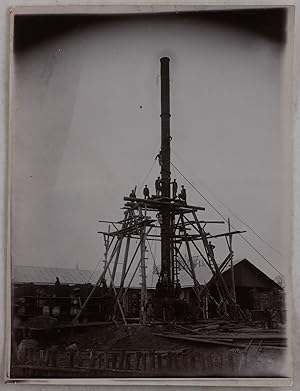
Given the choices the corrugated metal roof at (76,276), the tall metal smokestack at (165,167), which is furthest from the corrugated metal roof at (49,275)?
the tall metal smokestack at (165,167)

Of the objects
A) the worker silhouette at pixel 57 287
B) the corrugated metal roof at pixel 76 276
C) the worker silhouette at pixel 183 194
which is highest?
the worker silhouette at pixel 183 194

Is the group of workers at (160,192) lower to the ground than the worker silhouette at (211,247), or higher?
higher

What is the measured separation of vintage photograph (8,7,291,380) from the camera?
3.86ft

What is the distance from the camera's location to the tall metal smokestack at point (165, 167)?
1.19 m

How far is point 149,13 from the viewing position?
1219 mm

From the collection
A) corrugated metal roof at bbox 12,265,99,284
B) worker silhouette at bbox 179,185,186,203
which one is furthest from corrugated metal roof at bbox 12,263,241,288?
worker silhouette at bbox 179,185,186,203

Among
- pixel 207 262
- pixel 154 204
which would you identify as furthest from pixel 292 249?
pixel 154 204

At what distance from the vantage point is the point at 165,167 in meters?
1.21

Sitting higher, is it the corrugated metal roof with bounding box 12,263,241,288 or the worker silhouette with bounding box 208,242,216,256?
the worker silhouette with bounding box 208,242,216,256

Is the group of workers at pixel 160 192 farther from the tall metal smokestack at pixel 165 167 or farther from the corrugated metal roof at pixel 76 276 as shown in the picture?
the corrugated metal roof at pixel 76 276

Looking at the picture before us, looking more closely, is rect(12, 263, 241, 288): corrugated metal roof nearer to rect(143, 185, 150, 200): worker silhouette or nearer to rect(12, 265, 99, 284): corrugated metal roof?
rect(12, 265, 99, 284): corrugated metal roof

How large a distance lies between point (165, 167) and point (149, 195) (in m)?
0.06

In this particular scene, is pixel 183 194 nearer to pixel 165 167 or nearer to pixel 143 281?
pixel 165 167

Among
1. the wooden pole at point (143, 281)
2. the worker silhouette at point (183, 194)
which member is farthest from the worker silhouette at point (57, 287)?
the worker silhouette at point (183, 194)
